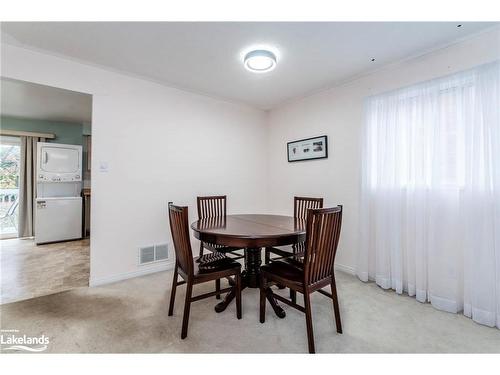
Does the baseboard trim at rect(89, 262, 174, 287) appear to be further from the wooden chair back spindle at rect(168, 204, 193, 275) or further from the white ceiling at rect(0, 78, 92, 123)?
the white ceiling at rect(0, 78, 92, 123)

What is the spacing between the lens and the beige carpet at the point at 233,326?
1532 mm

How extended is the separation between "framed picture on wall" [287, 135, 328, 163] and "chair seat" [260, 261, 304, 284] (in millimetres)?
1810

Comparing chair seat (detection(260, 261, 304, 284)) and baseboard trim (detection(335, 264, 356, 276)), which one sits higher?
chair seat (detection(260, 261, 304, 284))

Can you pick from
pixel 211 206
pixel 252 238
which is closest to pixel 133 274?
pixel 211 206

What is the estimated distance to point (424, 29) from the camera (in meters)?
1.85

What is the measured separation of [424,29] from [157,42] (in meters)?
2.24

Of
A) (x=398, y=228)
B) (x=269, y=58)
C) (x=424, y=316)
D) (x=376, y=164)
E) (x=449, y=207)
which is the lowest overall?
(x=424, y=316)

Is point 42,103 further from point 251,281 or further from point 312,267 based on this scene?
point 312,267

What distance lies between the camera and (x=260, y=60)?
2178mm

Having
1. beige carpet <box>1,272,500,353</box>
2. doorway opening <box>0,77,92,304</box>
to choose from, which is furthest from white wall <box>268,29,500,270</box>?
doorway opening <box>0,77,92,304</box>

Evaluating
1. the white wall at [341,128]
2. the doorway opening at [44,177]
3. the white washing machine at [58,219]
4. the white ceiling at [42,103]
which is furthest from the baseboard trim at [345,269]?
the white washing machine at [58,219]

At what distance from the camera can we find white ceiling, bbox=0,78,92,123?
10.3 feet
